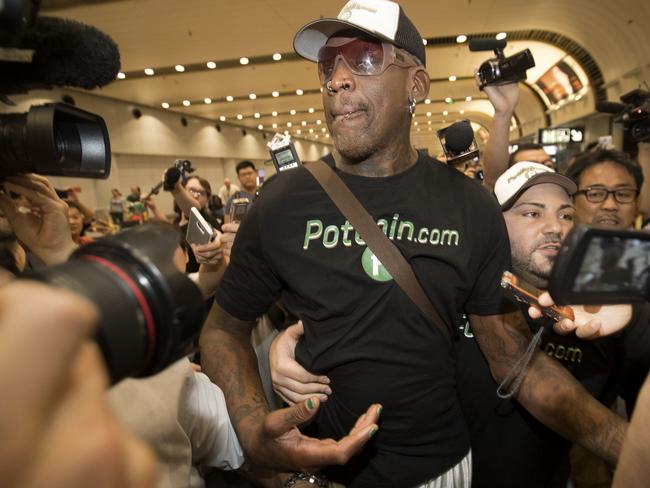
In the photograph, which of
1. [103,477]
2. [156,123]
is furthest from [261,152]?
[103,477]

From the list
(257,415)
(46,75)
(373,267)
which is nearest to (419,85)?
(373,267)

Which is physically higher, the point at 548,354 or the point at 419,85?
the point at 419,85

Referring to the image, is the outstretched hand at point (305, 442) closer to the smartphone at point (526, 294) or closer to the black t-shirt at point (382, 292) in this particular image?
the black t-shirt at point (382, 292)

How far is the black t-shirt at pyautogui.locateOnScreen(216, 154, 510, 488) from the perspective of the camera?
1.39 meters

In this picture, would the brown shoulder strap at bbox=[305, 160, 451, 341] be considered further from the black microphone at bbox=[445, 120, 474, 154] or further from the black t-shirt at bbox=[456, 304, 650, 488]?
the black microphone at bbox=[445, 120, 474, 154]

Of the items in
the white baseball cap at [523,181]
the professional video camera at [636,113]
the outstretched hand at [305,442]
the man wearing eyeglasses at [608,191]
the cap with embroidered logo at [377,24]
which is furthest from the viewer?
the professional video camera at [636,113]

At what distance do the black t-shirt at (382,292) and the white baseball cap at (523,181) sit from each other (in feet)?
1.72

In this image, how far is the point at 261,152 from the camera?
2842 cm

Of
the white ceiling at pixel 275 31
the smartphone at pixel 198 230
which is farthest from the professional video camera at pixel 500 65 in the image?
the white ceiling at pixel 275 31

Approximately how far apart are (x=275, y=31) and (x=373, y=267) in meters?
10.2

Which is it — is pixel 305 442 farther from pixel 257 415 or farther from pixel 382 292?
pixel 382 292

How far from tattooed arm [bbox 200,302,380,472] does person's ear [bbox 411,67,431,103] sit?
1176 millimetres

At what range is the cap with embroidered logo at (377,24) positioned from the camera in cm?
150

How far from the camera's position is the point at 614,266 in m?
0.69
